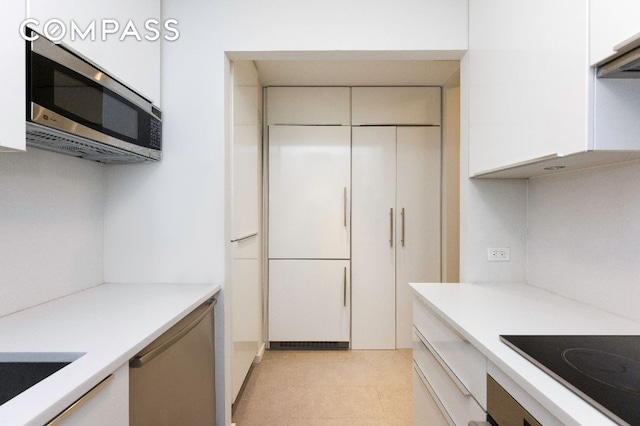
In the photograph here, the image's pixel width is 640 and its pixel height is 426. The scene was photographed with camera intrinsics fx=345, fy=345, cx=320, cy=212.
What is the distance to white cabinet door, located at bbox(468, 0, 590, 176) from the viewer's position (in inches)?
39.3

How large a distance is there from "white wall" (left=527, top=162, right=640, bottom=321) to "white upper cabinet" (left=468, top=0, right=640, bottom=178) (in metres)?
0.14

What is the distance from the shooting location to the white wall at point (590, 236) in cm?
122

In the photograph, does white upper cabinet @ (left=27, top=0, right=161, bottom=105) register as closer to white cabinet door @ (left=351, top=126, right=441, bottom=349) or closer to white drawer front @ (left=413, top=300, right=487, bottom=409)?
white drawer front @ (left=413, top=300, right=487, bottom=409)

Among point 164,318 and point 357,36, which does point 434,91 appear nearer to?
point 357,36

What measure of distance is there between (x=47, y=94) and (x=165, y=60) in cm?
92

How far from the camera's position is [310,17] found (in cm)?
181

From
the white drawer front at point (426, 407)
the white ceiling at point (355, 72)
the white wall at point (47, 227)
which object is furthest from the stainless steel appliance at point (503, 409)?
the white ceiling at point (355, 72)

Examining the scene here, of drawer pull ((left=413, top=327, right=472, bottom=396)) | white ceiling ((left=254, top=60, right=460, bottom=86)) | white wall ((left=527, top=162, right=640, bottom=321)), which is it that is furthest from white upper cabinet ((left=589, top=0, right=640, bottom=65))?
white ceiling ((left=254, top=60, right=460, bottom=86))

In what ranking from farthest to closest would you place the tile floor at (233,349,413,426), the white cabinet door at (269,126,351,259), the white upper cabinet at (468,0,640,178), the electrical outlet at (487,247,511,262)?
1. the white cabinet door at (269,126,351,259)
2. the tile floor at (233,349,413,426)
3. the electrical outlet at (487,247,511,262)
4. the white upper cabinet at (468,0,640,178)

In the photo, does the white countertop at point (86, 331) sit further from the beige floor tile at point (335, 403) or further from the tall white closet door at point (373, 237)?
the tall white closet door at point (373, 237)

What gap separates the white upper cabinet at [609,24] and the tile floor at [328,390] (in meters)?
2.09

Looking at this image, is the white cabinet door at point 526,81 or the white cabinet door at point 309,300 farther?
the white cabinet door at point 309,300

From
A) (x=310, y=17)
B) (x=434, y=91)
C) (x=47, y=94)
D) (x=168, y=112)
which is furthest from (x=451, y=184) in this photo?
(x=47, y=94)

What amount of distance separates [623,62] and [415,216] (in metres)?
2.33
